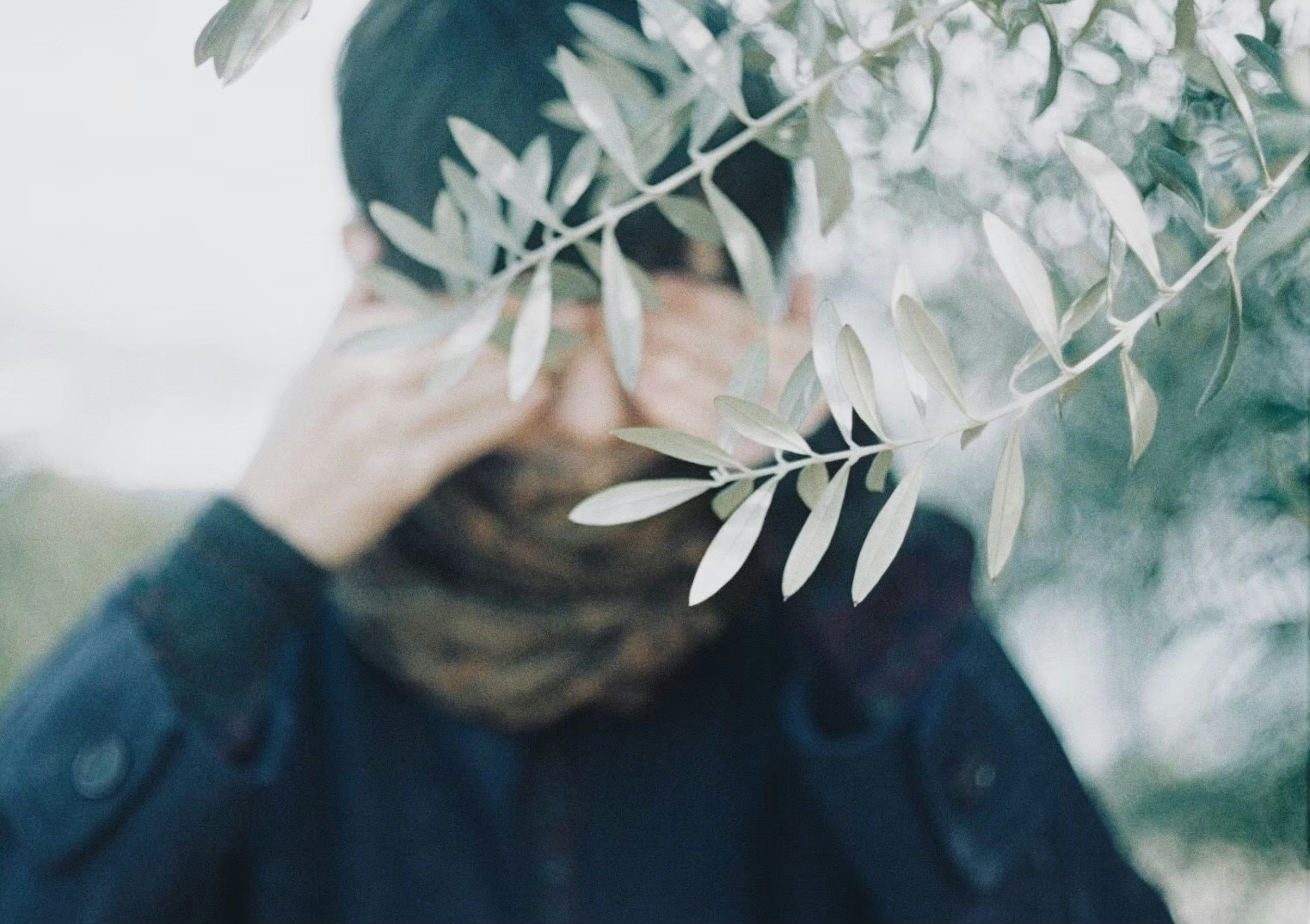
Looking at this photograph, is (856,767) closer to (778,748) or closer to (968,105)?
(778,748)

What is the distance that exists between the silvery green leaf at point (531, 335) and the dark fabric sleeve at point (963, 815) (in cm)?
77

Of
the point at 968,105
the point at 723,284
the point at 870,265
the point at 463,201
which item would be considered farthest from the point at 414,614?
the point at 463,201

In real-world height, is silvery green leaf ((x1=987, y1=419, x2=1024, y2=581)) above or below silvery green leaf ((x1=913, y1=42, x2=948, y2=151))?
below

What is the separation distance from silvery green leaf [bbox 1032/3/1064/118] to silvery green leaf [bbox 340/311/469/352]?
0.15m

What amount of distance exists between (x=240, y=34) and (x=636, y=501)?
12 centimetres

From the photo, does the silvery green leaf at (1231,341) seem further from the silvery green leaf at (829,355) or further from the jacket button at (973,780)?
the jacket button at (973,780)

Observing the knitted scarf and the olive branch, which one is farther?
the knitted scarf

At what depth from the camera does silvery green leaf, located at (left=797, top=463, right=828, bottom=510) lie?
0.26 m

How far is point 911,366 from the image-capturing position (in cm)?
26

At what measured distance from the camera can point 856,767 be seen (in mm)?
1015

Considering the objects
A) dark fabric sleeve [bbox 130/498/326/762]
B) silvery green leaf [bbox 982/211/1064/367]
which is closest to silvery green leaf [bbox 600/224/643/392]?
silvery green leaf [bbox 982/211/1064/367]

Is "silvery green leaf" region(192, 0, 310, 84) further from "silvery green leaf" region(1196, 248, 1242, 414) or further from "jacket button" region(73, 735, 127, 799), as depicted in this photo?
"jacket button" region(73, 735, 127, 799)

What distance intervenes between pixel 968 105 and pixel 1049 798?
0.64m

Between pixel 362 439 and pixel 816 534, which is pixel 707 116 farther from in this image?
pixel 362 439
